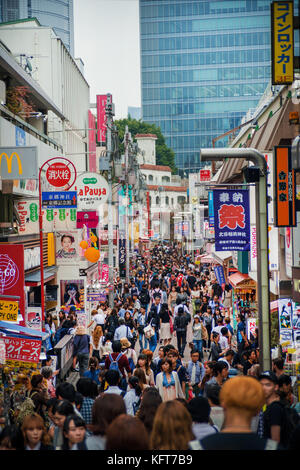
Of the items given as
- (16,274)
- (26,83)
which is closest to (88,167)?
(26,83)

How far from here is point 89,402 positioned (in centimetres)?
791

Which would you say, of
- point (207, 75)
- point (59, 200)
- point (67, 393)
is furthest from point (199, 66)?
point (67, 393)

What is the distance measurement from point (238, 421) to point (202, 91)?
125 m

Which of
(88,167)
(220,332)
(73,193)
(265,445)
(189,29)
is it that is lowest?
(220,332)

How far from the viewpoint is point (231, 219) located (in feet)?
44.8

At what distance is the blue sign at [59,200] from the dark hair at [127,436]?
47.2 ft

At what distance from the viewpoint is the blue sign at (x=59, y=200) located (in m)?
18.5

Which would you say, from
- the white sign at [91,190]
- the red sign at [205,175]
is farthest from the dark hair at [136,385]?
the red sign at [205,175]

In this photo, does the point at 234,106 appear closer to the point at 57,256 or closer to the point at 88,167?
the point at 88,167

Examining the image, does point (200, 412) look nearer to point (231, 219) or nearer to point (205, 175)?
point (231, 219)

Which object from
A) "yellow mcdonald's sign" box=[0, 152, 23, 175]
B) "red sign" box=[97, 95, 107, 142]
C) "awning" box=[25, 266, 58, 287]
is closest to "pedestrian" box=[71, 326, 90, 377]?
"yellow mcdonald's sign" box=[0, 152, 23, 175]

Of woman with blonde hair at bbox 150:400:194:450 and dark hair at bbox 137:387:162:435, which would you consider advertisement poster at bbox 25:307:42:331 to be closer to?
dark hair at bbox 137:387:162:435

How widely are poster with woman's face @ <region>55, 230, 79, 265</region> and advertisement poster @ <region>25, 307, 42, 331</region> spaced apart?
9.50m

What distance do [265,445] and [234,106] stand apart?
405 ft
